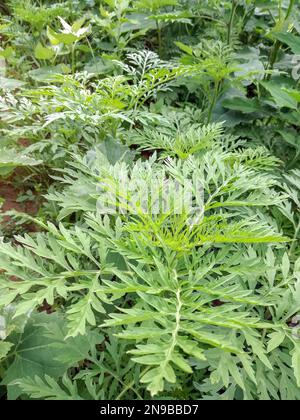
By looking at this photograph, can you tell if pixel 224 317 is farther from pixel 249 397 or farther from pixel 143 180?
pixel 143 180

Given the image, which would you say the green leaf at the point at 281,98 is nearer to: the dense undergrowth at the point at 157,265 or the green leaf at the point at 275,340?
the dense undergrowth at the point at 157,265

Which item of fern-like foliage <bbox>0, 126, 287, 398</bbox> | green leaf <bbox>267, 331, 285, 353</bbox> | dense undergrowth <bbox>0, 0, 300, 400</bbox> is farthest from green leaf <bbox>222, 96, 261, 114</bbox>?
green leaf <bbox>267, 331, 285, 353</bbox>

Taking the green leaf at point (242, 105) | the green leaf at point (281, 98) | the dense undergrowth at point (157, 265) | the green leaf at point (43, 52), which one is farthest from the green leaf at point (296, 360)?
the green leaf at point (43, 52)

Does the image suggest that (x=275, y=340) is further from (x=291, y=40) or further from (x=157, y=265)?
(x=291, y=40)

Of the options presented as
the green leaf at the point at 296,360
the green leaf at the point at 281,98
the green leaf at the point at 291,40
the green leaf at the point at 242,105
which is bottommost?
the green leaf at the point at 242,105

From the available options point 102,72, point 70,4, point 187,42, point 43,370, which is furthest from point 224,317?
point 70,4

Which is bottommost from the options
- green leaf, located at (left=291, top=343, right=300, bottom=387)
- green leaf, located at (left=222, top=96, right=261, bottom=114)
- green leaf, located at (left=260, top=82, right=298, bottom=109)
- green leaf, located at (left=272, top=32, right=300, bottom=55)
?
green leaf, located at (left=222, top=96, right=261, bottom=114)

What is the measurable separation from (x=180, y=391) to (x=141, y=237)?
0.37m

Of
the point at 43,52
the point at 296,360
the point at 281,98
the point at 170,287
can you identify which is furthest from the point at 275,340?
the point at 43,52

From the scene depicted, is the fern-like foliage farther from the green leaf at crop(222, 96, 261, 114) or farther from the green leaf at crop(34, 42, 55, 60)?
the green leaf at crop(34, 42, 55, 60)

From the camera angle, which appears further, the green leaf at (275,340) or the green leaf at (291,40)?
the green leaf at (291,40)

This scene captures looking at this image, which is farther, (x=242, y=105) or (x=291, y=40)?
(x=242, y=105)

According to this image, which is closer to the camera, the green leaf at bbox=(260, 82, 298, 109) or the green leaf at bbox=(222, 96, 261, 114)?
the green leaf at bbox=(260, 82, 298, 109)

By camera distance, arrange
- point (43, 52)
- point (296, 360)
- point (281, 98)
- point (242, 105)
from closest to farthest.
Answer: point (296, 360), point (281, 98), point (242, 105), point (43, 52)
